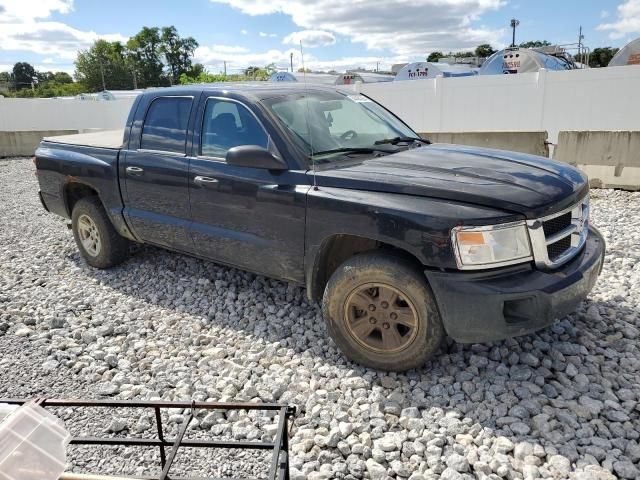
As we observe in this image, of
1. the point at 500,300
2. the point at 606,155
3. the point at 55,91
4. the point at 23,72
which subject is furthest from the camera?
the point at 23,72

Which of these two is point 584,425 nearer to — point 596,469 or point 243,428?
point 596,469

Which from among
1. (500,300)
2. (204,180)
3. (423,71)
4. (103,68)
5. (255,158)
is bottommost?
(500,300)

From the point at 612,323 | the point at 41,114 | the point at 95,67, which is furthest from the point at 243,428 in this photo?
the point at 95,67

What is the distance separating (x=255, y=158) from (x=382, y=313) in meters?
1.33

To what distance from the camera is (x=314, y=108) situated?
4.14 meters

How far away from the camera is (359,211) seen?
10.5 feet

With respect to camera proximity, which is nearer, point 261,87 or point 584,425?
point 584,425

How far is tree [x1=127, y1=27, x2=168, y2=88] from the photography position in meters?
78.8

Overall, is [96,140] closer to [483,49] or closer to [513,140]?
[513,140]

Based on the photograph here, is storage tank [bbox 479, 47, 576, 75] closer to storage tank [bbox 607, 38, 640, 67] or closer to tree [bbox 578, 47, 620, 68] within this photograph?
storage tank [bbox 607, 38, 640, 67]

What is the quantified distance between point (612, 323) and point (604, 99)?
1055 cm

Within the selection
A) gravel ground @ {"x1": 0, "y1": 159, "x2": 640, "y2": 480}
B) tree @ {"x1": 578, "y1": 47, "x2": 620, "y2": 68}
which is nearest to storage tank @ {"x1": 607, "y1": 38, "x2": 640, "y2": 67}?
gravel ground @ {"x1": 0, "y1": 159, "x2": 640, "y2": 480}

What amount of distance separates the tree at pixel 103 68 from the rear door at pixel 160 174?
74.3 m

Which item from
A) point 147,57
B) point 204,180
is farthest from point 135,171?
point 147,57
